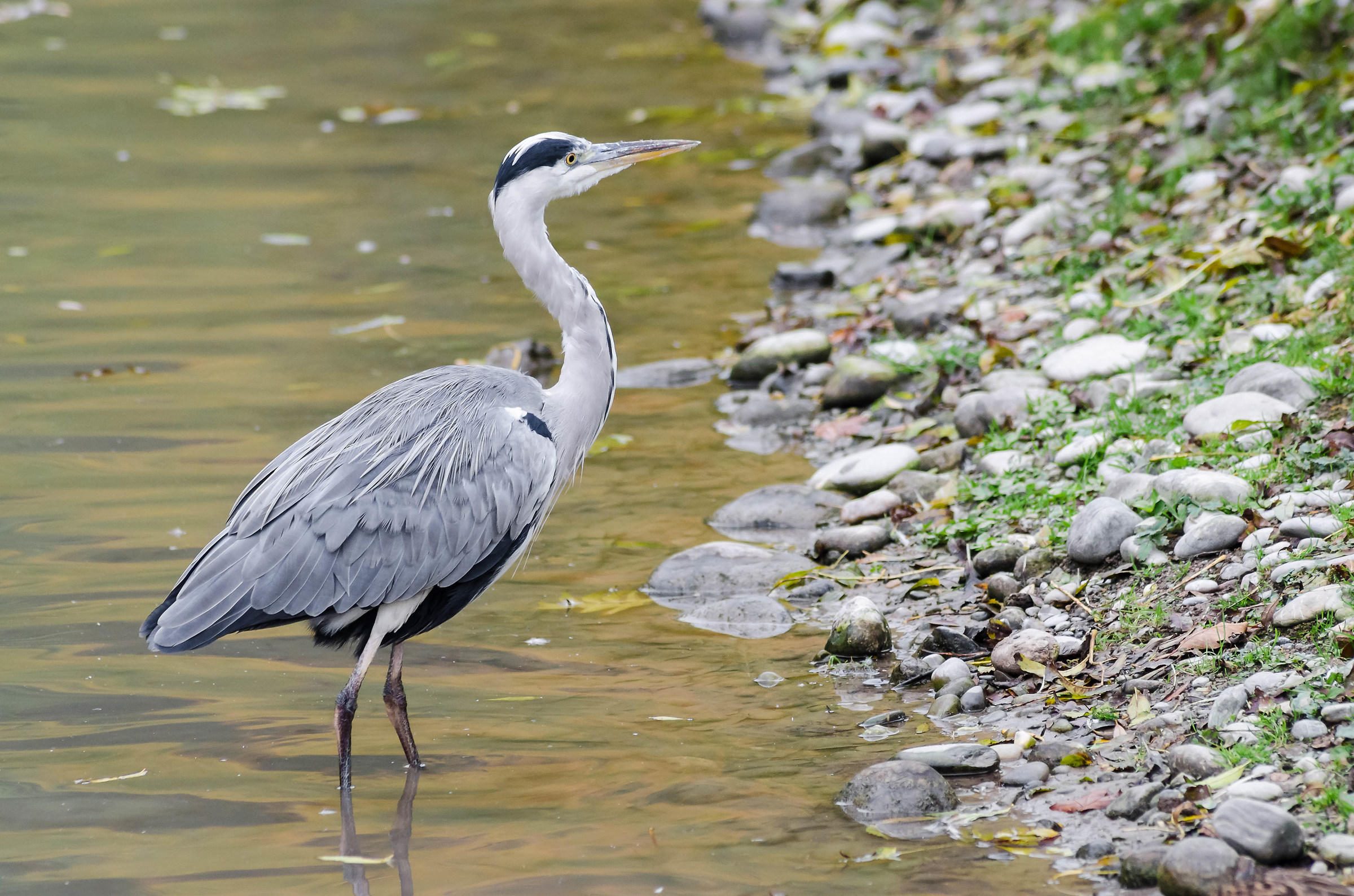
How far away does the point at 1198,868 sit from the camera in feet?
10.9

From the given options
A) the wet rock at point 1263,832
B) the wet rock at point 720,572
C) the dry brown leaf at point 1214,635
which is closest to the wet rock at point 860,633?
the wet rock at point 720,572

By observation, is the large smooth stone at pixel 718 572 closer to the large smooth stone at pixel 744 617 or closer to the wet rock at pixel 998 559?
the large smooth stone at pixel 744 617

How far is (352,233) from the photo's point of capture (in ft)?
33.3

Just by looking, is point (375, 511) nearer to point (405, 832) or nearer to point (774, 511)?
point (405, 832)

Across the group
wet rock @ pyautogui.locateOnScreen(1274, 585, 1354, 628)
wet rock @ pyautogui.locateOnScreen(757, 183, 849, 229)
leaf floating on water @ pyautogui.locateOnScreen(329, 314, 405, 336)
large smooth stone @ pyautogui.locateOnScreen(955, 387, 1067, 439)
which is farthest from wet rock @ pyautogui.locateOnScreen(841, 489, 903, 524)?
wet rock @ pyautogui.locateOnScreen(757, 183, 849, 229)

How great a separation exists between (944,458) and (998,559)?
104cm

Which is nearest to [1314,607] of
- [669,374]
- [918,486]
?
[918,486]

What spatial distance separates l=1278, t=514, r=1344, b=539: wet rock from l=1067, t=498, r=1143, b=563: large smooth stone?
1.76 ft

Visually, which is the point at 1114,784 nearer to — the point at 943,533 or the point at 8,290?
the point at 943,533

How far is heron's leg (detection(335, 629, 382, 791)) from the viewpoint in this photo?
14.8 ft

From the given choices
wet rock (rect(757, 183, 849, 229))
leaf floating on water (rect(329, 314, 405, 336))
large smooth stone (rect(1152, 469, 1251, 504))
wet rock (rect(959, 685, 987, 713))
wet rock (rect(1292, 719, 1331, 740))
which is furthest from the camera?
wet rock (rect(757, 183, 849, 229))

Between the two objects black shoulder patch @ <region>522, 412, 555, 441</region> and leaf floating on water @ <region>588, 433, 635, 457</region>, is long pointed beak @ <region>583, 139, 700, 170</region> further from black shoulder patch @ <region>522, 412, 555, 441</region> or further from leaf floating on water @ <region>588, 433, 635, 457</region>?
leaf floating on water @ <region>588, 433, 635, 457</region>

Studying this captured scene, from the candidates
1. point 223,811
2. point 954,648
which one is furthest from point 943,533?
point 223,811

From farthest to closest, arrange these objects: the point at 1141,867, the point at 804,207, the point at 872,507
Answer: the point at 804,207 → the point at 872,507 → the point at 1141,867
